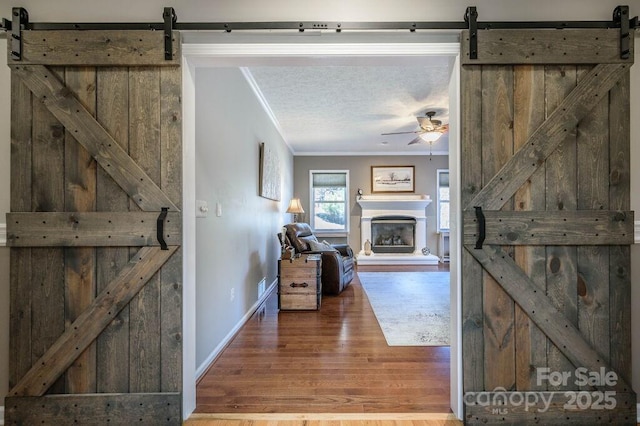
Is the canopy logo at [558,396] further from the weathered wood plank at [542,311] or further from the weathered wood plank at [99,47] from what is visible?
the weathered wood plank at [99,47]

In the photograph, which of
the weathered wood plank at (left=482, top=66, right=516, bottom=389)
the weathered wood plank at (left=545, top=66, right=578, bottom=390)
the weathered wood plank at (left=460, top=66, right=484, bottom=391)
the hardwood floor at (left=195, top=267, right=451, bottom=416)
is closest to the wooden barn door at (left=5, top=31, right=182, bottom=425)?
the hardwood floor at (left=195, top=267, right=451, bottom=416)

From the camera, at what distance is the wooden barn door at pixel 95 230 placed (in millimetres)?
1567

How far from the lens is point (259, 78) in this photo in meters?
3.43

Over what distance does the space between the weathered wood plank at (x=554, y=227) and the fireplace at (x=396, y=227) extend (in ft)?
18.0

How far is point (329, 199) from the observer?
7434mm

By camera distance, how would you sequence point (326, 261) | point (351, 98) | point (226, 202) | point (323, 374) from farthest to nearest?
1. point (326, 261)
2. point (351, 98)
3. point (226, 202)
4. point (323, 374)

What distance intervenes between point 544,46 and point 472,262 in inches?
45.4

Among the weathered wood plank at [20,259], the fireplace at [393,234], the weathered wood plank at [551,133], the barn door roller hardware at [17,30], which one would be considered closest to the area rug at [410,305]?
the fireplace at [393,234]

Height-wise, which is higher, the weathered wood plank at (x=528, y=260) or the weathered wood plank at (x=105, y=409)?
the weathered wood plank at (x=528, y=260)

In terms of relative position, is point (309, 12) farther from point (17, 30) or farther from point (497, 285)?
point (497, 285)

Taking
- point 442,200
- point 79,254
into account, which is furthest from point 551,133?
point 442,200

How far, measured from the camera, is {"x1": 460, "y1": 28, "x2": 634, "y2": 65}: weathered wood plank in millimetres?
1570

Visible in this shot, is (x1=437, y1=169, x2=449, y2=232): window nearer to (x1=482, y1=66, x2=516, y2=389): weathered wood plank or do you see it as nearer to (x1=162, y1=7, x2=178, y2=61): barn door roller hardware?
(x1=482, y1=66, x2=516, y2=389): weathered wood plank

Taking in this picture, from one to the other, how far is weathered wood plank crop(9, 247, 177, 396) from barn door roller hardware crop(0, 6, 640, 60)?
1050 millimetres
